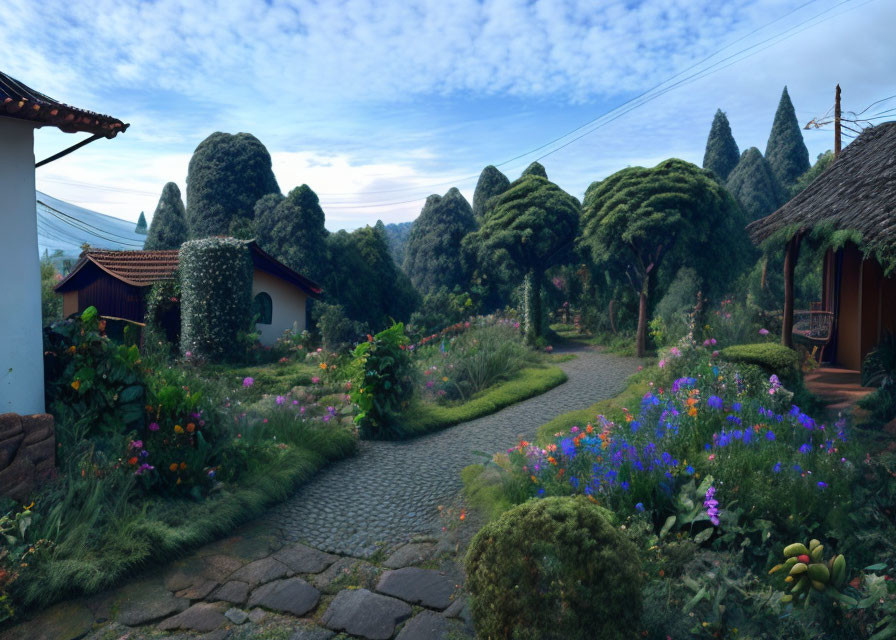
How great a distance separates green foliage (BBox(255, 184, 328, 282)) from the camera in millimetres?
19719

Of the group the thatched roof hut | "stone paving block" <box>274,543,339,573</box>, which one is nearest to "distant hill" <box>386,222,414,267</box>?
the thatched roof hut

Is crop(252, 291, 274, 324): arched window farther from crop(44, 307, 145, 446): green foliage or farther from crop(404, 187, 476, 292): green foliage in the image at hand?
crop(44, 307, 145, 446): green foliage

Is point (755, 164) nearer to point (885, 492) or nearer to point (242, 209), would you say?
point (242, 209)

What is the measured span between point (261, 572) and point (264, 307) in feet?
46.9

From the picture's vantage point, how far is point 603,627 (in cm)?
310

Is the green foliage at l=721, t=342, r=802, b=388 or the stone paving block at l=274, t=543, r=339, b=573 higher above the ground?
the green foliage at l=721, t=342, r=802, b=388

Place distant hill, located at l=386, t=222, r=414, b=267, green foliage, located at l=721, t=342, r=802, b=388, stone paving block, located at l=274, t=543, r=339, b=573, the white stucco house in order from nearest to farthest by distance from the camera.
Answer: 1. stone paving block, located at l=274, t=543, r=339, b=573
2. the white stucco house
3. green foliage, located at l=721, t=342, r=802, b=388
4. distant hill, located at l=386, t=222, r=414, b=267

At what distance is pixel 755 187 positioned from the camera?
27609 mm

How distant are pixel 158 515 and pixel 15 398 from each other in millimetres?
1759

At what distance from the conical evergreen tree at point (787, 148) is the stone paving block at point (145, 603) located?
33.0 meters

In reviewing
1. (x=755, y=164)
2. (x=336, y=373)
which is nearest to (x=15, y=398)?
(x=336, y=373)

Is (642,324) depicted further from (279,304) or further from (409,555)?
(409,555)

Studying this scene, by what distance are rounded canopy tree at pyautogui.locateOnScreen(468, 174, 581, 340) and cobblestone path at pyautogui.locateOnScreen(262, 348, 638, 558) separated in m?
7.49

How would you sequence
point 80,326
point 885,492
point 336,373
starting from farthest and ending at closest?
point 336,373, point 80,326, point 885,492
